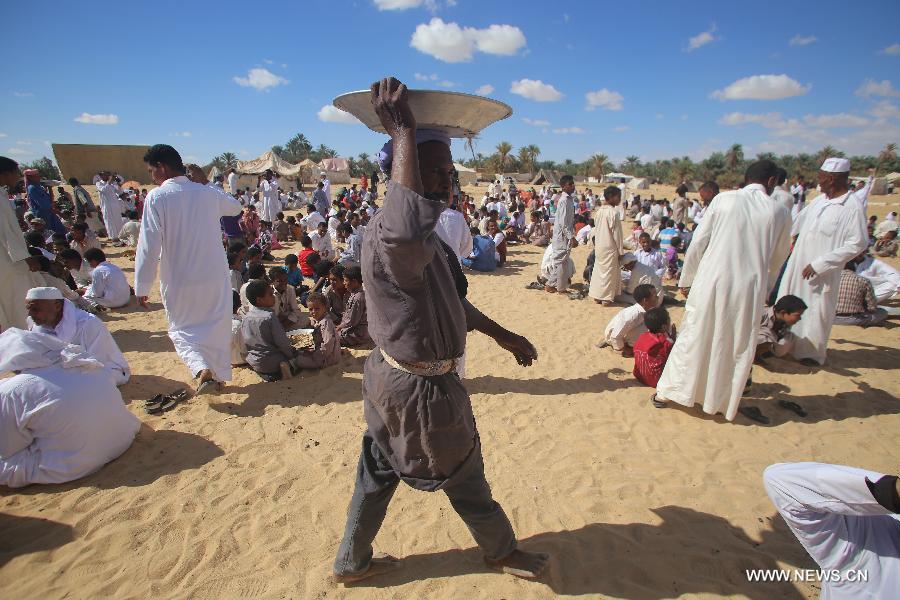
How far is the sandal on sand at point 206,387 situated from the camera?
12.4 feet

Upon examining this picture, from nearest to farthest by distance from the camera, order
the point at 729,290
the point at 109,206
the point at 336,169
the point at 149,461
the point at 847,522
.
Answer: the point at 847,522, the point at 149,461, the point at 729,290, the point at 109,206, the point at 336,169

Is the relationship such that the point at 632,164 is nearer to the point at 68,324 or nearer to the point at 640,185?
the point at 640,185

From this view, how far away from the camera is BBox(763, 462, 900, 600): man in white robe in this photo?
1531 millimetres

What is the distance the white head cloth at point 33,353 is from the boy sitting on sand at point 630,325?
15.8 feet

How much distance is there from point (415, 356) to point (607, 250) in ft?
19.3

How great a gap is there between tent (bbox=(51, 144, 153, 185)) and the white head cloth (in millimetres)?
32045

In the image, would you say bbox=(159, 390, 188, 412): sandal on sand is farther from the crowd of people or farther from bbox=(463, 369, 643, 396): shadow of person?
bbox=(463, 369, 643, 396): shadow of person

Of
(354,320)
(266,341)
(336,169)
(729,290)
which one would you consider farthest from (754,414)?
(336,169)

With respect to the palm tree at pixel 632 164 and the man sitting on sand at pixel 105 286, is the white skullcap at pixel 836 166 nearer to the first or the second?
the man sitting on sand at pixel 105 286

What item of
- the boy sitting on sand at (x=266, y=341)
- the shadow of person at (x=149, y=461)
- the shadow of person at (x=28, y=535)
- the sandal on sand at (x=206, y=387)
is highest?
the boy sitting on sand at (x=266, y=341)

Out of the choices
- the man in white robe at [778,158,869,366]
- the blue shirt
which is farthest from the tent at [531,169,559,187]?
the man in white robe at [778,158,869,366]

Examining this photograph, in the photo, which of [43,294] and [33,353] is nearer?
[33,353]

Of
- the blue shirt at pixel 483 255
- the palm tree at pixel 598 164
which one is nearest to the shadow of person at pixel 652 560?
the blue shirt at pixel 483 255

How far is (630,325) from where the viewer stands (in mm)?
4984
